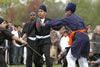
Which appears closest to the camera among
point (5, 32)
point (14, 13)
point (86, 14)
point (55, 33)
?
point (5, 32)

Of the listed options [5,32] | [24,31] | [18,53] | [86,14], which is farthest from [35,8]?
[5,32]

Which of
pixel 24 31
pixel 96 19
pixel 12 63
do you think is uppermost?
pixel 24 31

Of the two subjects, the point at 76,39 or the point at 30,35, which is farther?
the point at 30,35

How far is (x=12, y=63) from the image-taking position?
57.4 ft

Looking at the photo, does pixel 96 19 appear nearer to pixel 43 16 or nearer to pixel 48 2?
pixel 48 2

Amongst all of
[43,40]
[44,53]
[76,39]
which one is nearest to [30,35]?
[43,40]

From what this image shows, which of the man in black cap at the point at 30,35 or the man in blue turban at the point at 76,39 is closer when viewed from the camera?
the man in blue turban at the point at 76,39

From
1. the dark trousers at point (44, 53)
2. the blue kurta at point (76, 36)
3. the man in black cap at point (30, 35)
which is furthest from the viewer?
the man in black cap at point (30, 35)

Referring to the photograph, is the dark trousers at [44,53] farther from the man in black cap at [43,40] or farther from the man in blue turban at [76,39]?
the man in blue turban at [76,39]

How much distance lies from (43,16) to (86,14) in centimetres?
4921

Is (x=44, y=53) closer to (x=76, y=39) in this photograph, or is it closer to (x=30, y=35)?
(x=30, y=35)

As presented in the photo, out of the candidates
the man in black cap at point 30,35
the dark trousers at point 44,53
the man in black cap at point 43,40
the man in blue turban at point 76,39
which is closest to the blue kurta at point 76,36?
the man in blue turban at point 76,39

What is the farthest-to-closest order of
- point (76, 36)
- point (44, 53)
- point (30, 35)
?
point (30, 35) < point (44, 53) < point (76, 36)

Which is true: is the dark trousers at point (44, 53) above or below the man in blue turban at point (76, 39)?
below
